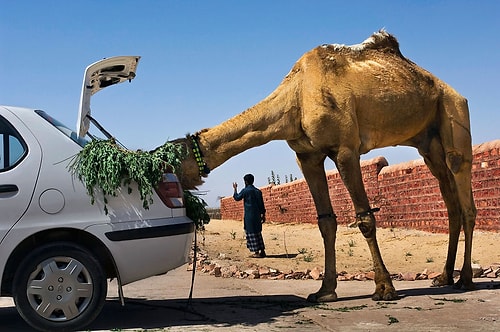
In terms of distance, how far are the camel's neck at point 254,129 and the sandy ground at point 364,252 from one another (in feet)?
7.19

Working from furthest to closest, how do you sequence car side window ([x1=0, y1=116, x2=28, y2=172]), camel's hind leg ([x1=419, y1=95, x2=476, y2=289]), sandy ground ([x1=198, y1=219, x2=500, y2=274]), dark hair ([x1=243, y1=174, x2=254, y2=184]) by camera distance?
dark hair ([x1=243, y1=174, x2=254, y2=184]) → sandy ground ([x1=198, y1=219, x2=500, y2=274]) → camel's hind leg ([x1=419, y1=95, x2=476, y2=289]) → car side window ([x1=0, y1=116, x2=28, y2=172])

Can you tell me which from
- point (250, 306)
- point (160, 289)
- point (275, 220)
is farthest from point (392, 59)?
point (275, 220)

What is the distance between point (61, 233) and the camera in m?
5.64

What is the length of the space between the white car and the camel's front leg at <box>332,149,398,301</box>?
2.14m

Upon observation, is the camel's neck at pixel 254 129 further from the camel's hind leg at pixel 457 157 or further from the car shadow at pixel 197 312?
the camel's hind leg at pixel 457 157

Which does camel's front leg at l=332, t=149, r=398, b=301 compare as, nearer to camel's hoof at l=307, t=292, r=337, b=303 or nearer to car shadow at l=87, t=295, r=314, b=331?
camel's hoof at l=307, t=292, r=337, b=303

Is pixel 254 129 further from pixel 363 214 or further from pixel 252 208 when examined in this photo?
pixel 252 208

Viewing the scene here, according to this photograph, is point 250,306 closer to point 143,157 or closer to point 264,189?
point 143,157

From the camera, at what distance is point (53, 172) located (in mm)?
5590

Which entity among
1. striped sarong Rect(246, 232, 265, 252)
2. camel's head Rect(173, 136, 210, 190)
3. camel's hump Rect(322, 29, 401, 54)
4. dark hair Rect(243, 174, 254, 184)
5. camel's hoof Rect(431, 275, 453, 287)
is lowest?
camel's hoof Rect(431, 275, 453, 287)

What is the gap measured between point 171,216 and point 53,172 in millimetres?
1104

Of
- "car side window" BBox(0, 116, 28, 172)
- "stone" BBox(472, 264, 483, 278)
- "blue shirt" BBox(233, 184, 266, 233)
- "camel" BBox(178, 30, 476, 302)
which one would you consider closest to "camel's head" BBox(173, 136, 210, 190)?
"camel" BBox(178, 30, 476, 302)

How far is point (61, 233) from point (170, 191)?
104cm

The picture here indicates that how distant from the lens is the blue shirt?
13930 millimetres
